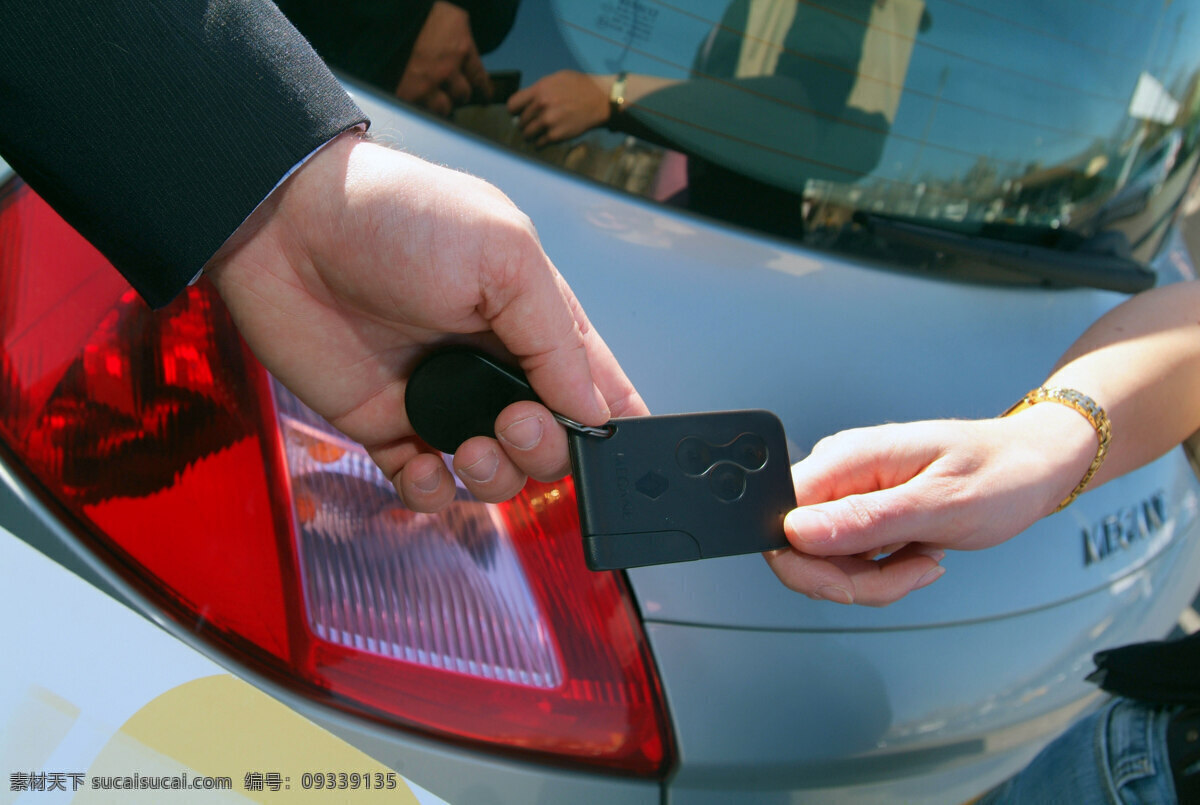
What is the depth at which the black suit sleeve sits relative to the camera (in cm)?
89

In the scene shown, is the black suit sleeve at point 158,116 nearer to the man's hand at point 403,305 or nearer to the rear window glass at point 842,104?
the man's hand at point 403,305

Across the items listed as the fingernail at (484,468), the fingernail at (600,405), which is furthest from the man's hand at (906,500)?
the fingernail at (484,468)

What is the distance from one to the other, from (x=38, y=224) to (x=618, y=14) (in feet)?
2.64

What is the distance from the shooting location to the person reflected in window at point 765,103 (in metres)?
1.24

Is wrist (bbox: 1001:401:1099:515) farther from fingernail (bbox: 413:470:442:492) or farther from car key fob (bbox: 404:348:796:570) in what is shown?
fingernail (bbox: 413:470:442:492)

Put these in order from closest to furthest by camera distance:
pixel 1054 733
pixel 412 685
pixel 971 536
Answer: pixel 412 685 < pixel 971 536 < pixel 1054 733

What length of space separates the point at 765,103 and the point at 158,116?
2.77ft

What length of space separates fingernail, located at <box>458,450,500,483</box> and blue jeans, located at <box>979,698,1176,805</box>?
3.09 feet

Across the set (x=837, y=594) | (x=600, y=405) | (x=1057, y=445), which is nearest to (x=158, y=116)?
(x=600, y=405)

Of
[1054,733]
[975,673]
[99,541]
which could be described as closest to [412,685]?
[99,541]

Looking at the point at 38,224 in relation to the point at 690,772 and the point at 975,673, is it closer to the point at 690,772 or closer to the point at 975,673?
→ the point at 690,772

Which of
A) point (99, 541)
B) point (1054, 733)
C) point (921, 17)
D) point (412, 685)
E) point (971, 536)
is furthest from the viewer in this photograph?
point (1054, 733)

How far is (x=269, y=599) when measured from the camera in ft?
3.11

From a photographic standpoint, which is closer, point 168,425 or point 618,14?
point 168,425
